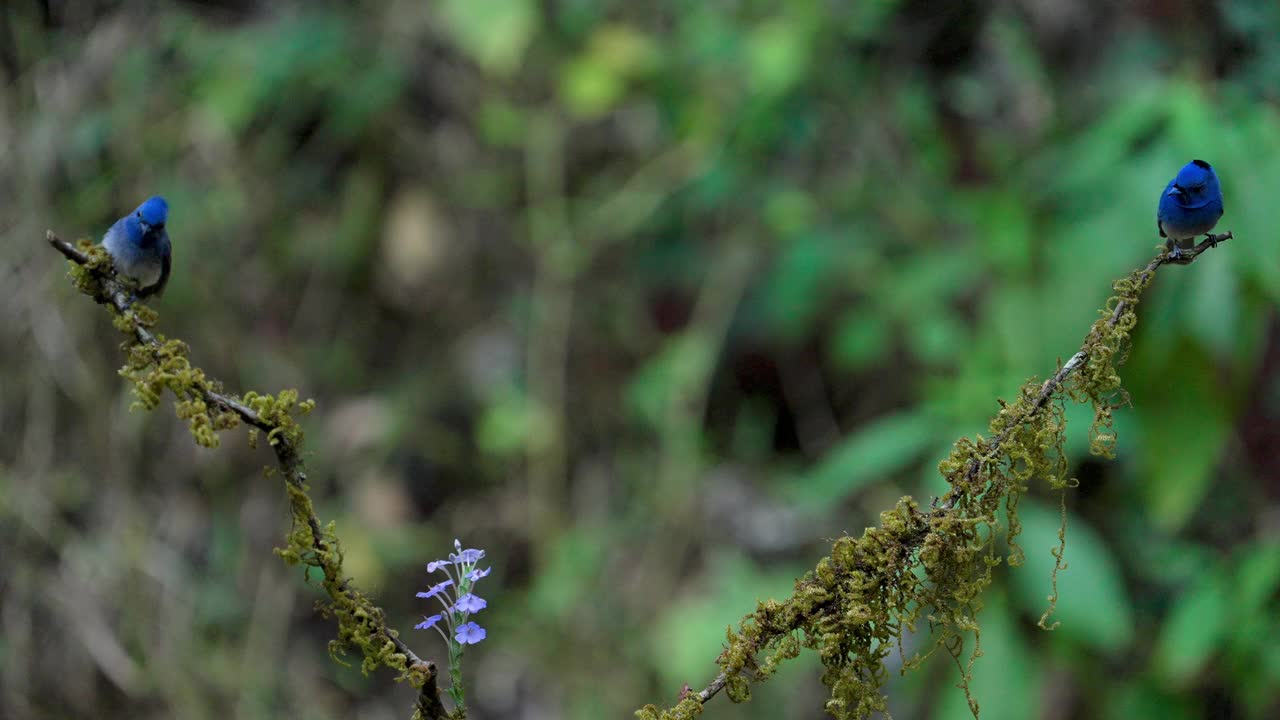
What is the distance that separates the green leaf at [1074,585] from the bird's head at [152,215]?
6.87 feet

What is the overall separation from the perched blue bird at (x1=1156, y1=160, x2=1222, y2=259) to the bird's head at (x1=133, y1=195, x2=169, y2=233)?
1107mm

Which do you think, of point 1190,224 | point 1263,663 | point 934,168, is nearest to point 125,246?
point 1190,224

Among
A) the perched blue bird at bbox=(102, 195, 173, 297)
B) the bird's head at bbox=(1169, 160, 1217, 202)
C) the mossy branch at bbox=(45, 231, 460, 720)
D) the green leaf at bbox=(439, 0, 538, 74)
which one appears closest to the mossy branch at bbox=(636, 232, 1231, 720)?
the bird's head at bbox=(1169, 160, 1217, 202)

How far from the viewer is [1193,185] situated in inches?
46.3

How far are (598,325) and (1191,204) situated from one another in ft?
11.4

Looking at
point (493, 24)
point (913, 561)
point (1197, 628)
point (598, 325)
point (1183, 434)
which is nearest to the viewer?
point (913, 561)

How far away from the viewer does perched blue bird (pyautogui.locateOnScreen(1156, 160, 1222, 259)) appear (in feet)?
3.83

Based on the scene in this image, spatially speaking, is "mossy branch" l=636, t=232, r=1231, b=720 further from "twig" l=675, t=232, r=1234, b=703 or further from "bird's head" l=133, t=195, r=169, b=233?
"bird's head" l=133, t=195, r=169, b=233

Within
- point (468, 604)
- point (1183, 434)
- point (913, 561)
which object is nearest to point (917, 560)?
point (913, 561)

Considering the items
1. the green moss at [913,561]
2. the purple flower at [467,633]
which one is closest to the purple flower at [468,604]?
the purple flower at [467,633]

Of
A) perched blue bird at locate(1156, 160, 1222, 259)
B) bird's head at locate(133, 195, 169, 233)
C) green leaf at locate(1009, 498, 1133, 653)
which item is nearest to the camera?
perched blue bird at locate(1156, 160, 1222, 259)

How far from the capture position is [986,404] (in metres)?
2.98

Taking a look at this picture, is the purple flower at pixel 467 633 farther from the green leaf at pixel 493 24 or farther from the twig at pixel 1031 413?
the green leaf at pixel 493 24

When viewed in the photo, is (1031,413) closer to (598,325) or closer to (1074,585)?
(1074,585)
